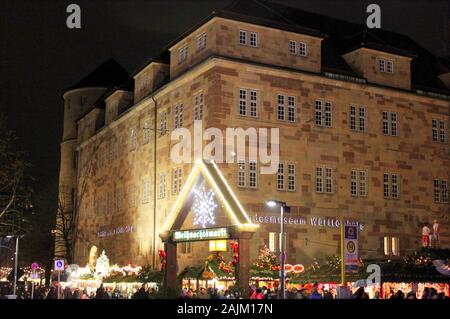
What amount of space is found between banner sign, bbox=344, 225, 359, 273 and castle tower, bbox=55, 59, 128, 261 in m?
51.8

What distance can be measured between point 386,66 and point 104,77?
127ft

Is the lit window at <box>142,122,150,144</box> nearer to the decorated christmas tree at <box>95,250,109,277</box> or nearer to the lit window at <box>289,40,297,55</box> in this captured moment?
the decorated christmas tree at <box>95,250,109,277</box>

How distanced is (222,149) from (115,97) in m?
21.8

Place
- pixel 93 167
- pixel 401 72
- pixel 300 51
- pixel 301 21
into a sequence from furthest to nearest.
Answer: pixel 93 167
pixel 301 21
pixel 401 72
pixel 300 51

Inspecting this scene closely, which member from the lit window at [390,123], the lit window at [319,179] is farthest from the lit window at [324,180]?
the lit window at [390,123]

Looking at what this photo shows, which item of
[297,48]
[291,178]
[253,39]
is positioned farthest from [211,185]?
[297,48]

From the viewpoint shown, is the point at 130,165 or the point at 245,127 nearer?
the point at 245,127

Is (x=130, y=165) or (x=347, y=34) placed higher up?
(x=347, y=34)

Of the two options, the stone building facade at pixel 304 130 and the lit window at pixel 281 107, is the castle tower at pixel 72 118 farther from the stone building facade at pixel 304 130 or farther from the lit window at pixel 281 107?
the lit window at pixel 281 107

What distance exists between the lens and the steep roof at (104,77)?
253 ft
